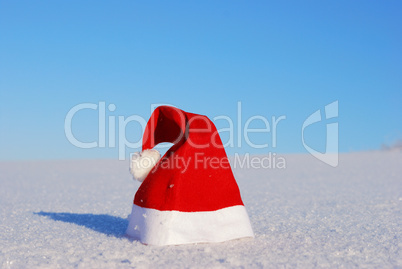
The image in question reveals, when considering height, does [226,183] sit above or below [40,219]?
above

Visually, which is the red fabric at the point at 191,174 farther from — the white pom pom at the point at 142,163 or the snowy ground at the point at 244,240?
the snowy ground at the point at 244,240

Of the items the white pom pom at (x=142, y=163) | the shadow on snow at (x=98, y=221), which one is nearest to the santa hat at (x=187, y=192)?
the white pom pom at (x=142, y=163)

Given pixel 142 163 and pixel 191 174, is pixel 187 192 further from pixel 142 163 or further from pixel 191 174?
pixel 142 163

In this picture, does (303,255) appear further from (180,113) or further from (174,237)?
(180,113)

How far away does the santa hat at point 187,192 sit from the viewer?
7.24 feet

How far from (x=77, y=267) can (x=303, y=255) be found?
1099 mm

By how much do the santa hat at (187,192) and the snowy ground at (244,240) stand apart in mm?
85

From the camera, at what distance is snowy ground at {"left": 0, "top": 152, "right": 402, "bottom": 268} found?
1.96 meters

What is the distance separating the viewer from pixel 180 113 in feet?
7.96

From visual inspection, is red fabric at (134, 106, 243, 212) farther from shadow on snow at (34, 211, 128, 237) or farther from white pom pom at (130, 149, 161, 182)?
shadow on snow at (34, 211, 128, 237)

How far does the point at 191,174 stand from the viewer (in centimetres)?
229

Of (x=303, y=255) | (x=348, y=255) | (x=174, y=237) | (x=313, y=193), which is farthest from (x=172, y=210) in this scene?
(x=313, y=193)

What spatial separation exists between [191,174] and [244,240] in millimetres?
488

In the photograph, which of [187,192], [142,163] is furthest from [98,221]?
[187,192]
